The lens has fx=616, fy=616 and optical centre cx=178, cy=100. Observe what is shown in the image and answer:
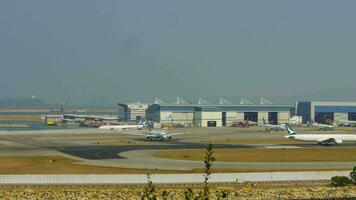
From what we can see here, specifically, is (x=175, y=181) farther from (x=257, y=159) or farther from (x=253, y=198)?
(x=257, y=159)

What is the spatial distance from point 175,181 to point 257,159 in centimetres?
2718

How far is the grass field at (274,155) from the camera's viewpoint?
77.6 m

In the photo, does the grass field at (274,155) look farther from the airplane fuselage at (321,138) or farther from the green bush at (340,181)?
the green bush at (340,181)

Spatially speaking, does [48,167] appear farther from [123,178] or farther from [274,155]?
[274,155]

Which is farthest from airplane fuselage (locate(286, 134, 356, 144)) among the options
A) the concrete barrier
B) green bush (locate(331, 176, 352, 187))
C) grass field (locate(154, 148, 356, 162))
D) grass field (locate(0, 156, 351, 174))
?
green bush (locate(331, 176, 352, 187))

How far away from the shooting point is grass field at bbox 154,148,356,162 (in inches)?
3056

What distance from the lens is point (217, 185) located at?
50.7 meters

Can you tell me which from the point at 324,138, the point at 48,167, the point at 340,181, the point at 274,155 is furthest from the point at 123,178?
the point at 324,138

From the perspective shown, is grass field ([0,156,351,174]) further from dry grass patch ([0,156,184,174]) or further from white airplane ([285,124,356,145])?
white airplane ([285,124,356,145])

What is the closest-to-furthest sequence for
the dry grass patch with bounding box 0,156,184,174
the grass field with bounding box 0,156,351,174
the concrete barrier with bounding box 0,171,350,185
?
the concrete barrier with bounding box 0,171,350,185
the grass field with bounding box 0,156,351,174
the dry grass patch with bounding box 0,156,184,174

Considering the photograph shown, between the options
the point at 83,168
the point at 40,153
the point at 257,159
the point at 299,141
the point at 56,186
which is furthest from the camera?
the point at 299,141

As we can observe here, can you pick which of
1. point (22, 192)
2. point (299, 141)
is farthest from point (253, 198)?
point (299, 141)

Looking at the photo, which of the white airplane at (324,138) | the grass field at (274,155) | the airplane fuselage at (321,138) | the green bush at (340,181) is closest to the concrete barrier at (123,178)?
the green bush at (340,181)

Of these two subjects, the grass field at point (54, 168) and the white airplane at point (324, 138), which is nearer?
the grass field at point (54, 168)
